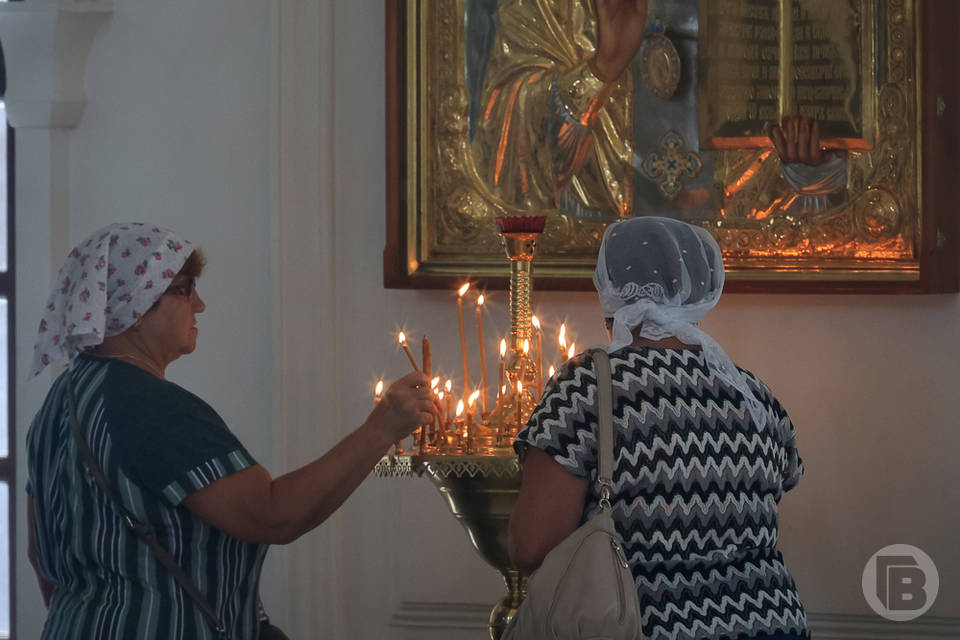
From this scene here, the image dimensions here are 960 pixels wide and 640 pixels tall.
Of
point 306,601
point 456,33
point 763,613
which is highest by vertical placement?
point 456,33

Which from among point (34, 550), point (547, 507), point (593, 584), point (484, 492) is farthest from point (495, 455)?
point (34, 550)

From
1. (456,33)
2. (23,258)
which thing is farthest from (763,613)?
(23,258)

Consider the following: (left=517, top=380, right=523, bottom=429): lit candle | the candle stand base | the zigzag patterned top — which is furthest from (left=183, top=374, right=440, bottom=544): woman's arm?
(left=517, top=380, right=523, bottom=429): lit candle

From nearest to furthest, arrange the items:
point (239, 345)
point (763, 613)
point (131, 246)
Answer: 1. point (763, 613)
2. point (131, 246)
3. point (239, 345)

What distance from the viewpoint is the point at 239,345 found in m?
4.10

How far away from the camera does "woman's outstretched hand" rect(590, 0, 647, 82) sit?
3865mm

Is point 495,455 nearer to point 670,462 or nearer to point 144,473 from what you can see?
point 670,462

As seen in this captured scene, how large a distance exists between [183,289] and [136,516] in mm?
496

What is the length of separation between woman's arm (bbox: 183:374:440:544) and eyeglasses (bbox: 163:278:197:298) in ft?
1.40

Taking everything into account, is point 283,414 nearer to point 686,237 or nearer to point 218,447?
point 218,447

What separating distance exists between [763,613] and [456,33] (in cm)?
239

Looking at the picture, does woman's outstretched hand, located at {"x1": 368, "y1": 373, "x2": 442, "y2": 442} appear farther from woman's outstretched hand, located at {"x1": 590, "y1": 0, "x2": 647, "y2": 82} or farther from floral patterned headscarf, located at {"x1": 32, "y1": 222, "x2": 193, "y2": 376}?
woman's outstretched hand, located at {"x1": 590, "y1": 0, "x2": 647, "y2": 82}

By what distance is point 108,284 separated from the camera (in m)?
2.28

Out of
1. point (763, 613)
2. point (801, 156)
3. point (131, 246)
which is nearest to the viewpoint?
point (763, 613)
